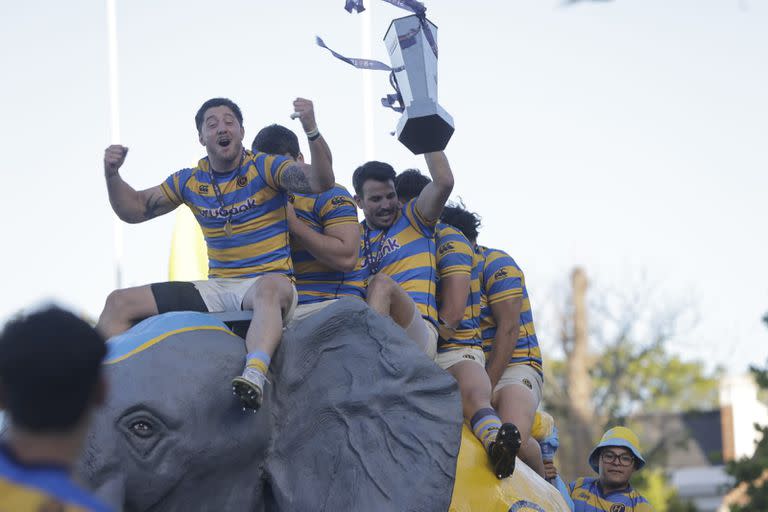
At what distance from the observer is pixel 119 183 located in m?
6.73

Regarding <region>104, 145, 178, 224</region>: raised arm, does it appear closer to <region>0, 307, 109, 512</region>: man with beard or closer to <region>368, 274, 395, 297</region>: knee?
<region>368, 274, 395, 297</region>: knee

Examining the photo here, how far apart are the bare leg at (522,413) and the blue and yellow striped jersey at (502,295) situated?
463 millimetres

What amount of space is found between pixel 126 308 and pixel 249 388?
0.81 m

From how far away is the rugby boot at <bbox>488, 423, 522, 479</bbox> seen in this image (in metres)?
6.72

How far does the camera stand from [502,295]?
837cm

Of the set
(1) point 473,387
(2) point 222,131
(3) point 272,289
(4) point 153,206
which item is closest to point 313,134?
(2) point 222,131

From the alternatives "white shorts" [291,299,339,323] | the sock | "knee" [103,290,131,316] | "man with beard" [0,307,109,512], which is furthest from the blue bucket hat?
"man with beard" [0,307,109,512]

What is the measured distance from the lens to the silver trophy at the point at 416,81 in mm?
7004

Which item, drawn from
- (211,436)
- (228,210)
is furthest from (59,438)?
(228,210)

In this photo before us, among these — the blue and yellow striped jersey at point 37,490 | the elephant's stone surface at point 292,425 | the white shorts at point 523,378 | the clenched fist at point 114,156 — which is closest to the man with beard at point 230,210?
the clenched fist at point 114,156

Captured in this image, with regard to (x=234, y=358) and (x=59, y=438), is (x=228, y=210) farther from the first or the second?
(x=59, y=438)

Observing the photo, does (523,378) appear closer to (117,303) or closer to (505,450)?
(505,450)

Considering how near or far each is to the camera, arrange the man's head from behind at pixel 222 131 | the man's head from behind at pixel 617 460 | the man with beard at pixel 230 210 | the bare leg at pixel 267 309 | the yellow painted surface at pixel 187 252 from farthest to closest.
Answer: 1. the yellow painted surface at pixel 187 252
2. the man's head from behind at pixel 617 460
3. the man's head from behind at pixel 222 131
4. the man with beard at pixel 230 210
5. the bare leg at pixel 267 309

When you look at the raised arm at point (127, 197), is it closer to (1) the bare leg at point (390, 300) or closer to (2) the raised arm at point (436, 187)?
(1) the bare leg at point (390, 300)
